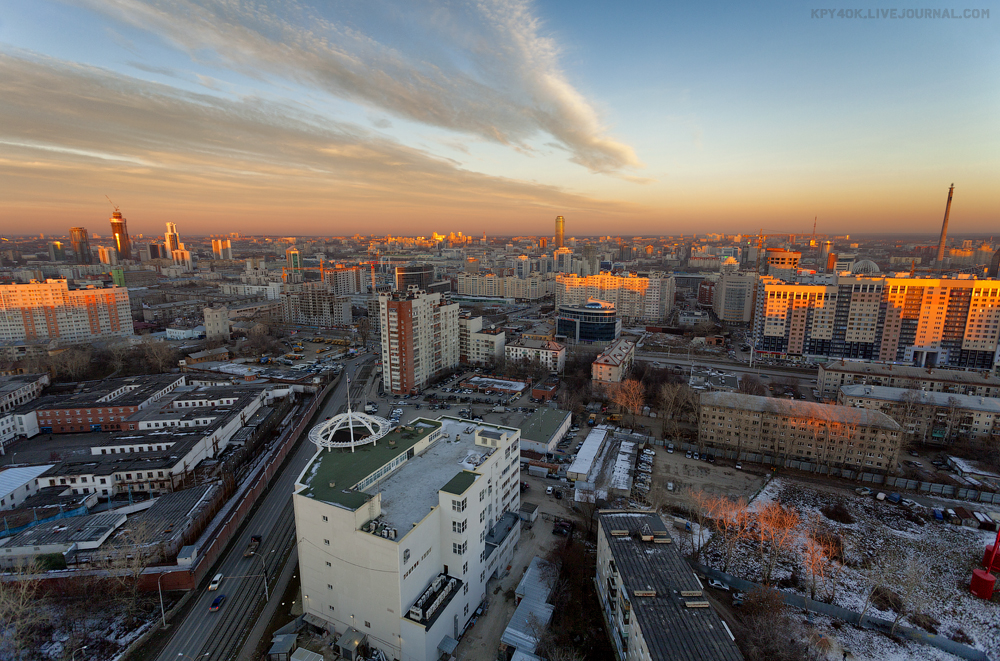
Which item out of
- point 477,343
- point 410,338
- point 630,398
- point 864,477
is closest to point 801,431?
point 864,477

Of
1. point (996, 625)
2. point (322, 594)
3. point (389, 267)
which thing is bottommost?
point (996, 625)

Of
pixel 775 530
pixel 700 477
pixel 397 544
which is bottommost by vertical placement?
pixel 700 477

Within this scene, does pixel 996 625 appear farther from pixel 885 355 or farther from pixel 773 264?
pixel 773 264

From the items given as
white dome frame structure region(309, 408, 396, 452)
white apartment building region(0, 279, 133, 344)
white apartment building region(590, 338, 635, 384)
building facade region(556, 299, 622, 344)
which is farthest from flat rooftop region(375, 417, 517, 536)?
white apartment building region(0, 279, 133, 344)

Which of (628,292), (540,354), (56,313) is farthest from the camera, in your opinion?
(628,292)

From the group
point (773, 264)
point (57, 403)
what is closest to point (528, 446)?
point (57, 403)

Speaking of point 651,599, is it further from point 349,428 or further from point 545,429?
point 545,429

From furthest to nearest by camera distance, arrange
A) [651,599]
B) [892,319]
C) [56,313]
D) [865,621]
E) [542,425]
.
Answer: [56,313] < [892,319] < [542,425] < [865,621] < [651,599]

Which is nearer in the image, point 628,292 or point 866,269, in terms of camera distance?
point 866,269
